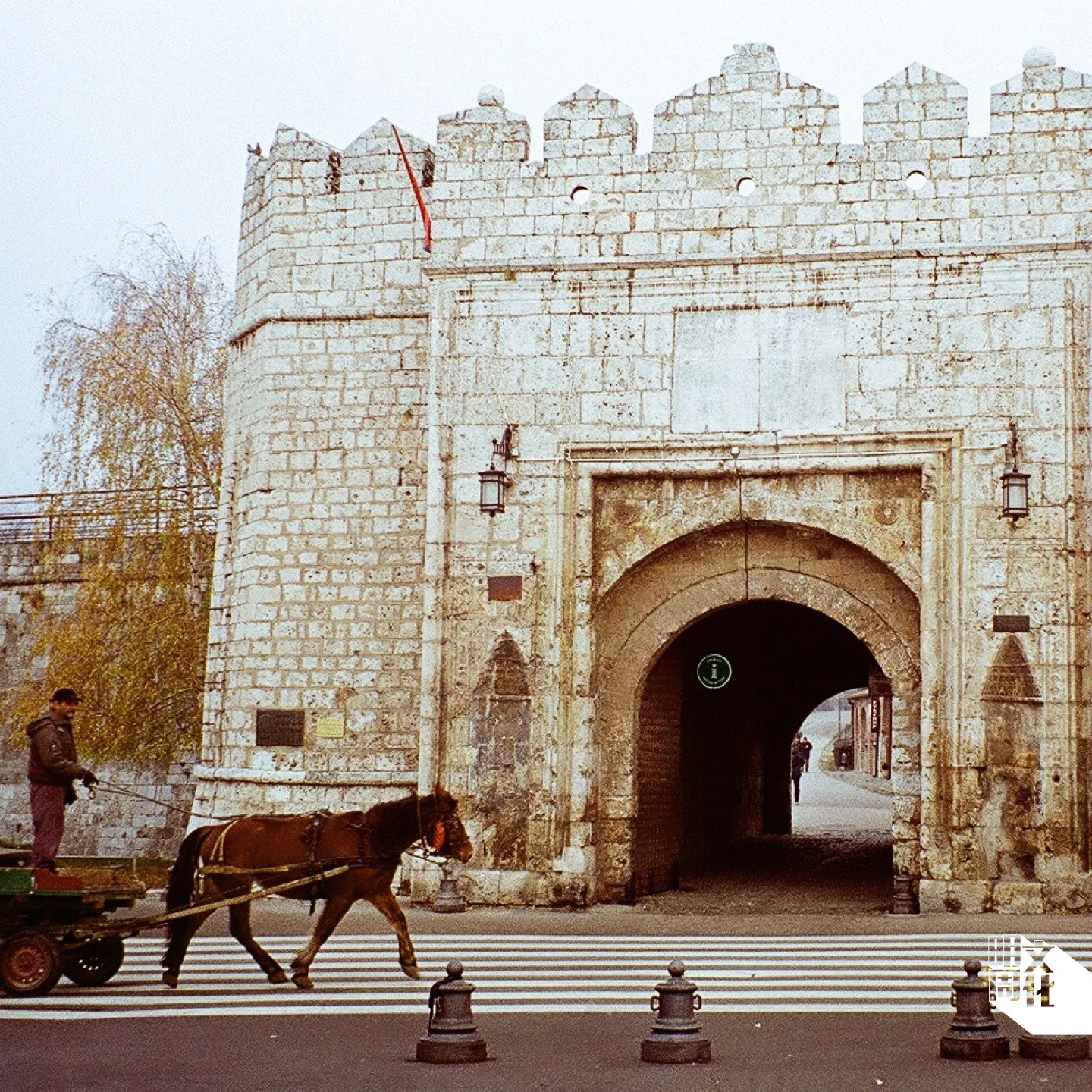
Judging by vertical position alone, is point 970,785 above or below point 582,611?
below

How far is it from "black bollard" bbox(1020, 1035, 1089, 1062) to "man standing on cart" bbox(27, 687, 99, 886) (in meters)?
6.00

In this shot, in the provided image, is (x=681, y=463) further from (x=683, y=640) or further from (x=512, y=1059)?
(x=512, y=1059)

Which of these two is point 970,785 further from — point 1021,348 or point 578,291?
point 578,291

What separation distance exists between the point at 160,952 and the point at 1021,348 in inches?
337

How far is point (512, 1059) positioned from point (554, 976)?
285cm

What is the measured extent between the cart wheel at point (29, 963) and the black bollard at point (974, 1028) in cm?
491

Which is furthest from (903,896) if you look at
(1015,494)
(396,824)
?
(396,824)

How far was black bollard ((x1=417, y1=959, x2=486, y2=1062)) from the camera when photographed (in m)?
7.25

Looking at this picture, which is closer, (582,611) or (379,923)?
(379,923)

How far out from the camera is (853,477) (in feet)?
47.7

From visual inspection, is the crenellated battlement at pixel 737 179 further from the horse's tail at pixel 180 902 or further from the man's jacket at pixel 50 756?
the horse's tail at pixel 180 902

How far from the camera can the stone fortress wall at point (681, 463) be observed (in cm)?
1391

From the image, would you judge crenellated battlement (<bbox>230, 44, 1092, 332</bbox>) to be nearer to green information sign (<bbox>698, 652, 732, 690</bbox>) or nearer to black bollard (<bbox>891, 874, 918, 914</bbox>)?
green information sign (<bbox>698, 652, 732, 690</bbox>)

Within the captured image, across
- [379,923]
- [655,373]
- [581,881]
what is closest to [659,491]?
[655,373]
